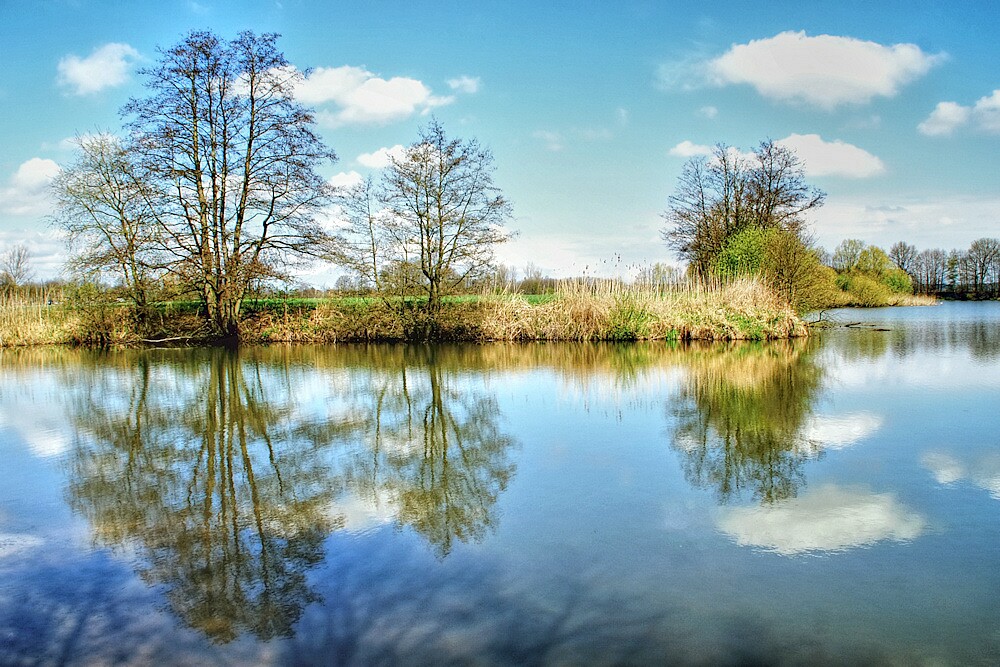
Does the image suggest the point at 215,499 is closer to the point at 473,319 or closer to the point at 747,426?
the point at 747,426

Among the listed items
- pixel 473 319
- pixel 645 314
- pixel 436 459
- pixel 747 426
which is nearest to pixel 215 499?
pixel 436 459

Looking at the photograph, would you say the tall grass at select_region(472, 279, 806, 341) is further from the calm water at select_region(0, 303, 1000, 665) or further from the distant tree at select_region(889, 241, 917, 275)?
the distant tree at select_region(889, 241, 917, 275)

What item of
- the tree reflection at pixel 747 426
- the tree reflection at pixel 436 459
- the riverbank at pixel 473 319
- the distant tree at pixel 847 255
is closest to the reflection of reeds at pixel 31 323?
the riverbank at pixel 473 319

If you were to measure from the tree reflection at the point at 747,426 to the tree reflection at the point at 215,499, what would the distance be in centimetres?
304

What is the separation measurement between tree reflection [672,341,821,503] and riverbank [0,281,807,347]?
633cm

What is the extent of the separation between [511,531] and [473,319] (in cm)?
1702

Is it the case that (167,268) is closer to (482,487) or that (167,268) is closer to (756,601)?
(482,487)

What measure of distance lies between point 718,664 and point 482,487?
2677 millimetres

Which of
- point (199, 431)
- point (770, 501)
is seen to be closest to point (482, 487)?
point (770, 501)

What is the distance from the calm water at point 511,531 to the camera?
292 centimetres

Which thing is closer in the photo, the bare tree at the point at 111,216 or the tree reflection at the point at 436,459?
the tree reflection at the point at 436,459

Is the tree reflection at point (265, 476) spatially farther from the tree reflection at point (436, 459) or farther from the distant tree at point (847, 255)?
the distant tree at point (847, 255)

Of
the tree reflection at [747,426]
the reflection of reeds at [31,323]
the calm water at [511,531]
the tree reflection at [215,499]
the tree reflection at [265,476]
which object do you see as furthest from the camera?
the reflection of reeds at [31,323]

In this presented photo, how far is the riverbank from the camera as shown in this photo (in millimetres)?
19578
